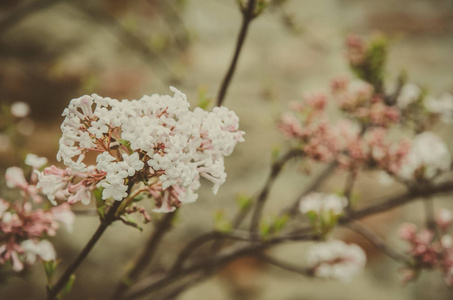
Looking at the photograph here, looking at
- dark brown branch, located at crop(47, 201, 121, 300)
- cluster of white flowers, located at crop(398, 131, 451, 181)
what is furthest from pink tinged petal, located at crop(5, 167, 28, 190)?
cluster of white flowers, located at crop(398, 131, 451, 181)

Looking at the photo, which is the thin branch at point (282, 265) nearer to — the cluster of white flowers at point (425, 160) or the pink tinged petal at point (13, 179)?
the cluster of white flowers at point (425, 160)

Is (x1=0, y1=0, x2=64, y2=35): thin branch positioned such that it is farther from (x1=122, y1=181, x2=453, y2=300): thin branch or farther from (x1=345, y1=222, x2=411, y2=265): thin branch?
(x1=345, y1=222, x2=411, y2=265): thin branch

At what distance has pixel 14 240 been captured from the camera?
1028 mm

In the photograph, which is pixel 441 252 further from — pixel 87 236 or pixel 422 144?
pixel 87 236

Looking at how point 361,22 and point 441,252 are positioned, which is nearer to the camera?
point 441,252

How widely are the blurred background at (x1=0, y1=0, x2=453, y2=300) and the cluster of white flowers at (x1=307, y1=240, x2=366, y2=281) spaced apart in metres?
0.63

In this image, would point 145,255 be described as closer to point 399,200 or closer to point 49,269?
point 49,269

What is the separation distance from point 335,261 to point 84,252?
1283 mm

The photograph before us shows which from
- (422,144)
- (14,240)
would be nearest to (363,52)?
(422,144)

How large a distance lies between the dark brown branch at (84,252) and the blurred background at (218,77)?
124 centimetres

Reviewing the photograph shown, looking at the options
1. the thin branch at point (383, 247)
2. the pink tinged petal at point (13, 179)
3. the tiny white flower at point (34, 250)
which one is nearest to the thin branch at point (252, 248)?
the thin branch at point (383, 247)

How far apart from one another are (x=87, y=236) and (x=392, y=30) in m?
3.09

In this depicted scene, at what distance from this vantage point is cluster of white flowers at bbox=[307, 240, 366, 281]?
5.72 ft

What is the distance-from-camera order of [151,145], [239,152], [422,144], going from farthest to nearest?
[239,152] < [422,144] < [151,145]
